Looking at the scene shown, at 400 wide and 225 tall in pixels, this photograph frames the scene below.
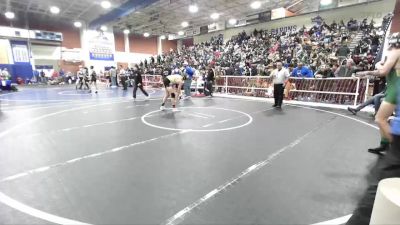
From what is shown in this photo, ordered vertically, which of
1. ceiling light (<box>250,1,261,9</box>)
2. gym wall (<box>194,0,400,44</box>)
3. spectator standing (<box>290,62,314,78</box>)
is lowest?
spectator standing (<box>290,62,314,78</box>)

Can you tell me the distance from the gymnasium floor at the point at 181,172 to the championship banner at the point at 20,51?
23.4 meters

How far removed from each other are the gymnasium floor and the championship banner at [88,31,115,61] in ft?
75.8

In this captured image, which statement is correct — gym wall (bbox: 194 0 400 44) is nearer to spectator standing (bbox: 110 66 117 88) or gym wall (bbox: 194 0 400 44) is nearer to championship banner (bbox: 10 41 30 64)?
spectator standing (bbox: 110 66 117 88)

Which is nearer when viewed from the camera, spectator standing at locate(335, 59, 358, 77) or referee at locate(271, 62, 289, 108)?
referee at locate(271, 62, 289, 108)

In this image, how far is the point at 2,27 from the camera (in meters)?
22.7

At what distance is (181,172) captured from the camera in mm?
3273

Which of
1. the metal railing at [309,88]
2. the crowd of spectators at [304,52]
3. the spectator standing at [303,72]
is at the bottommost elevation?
the metal railing at [309,88]

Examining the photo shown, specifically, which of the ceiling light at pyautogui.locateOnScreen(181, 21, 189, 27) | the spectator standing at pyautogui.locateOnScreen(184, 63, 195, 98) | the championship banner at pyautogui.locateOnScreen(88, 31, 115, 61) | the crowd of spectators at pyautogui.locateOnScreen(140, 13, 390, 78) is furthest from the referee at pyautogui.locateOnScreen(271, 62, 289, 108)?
the championship banner at pyautogui.locateOnScreen(88, 31, 115, 61)

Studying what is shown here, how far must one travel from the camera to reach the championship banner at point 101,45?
26.8 m

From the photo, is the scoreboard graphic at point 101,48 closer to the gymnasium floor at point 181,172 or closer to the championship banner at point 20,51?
the championship banner at point 20,51

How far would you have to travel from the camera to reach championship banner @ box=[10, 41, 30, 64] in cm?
2420

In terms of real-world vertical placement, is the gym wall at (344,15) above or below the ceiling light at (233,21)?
below

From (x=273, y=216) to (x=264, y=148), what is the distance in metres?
2.09

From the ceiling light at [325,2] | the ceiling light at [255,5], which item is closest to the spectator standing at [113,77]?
the ceiling light at [255,5]
